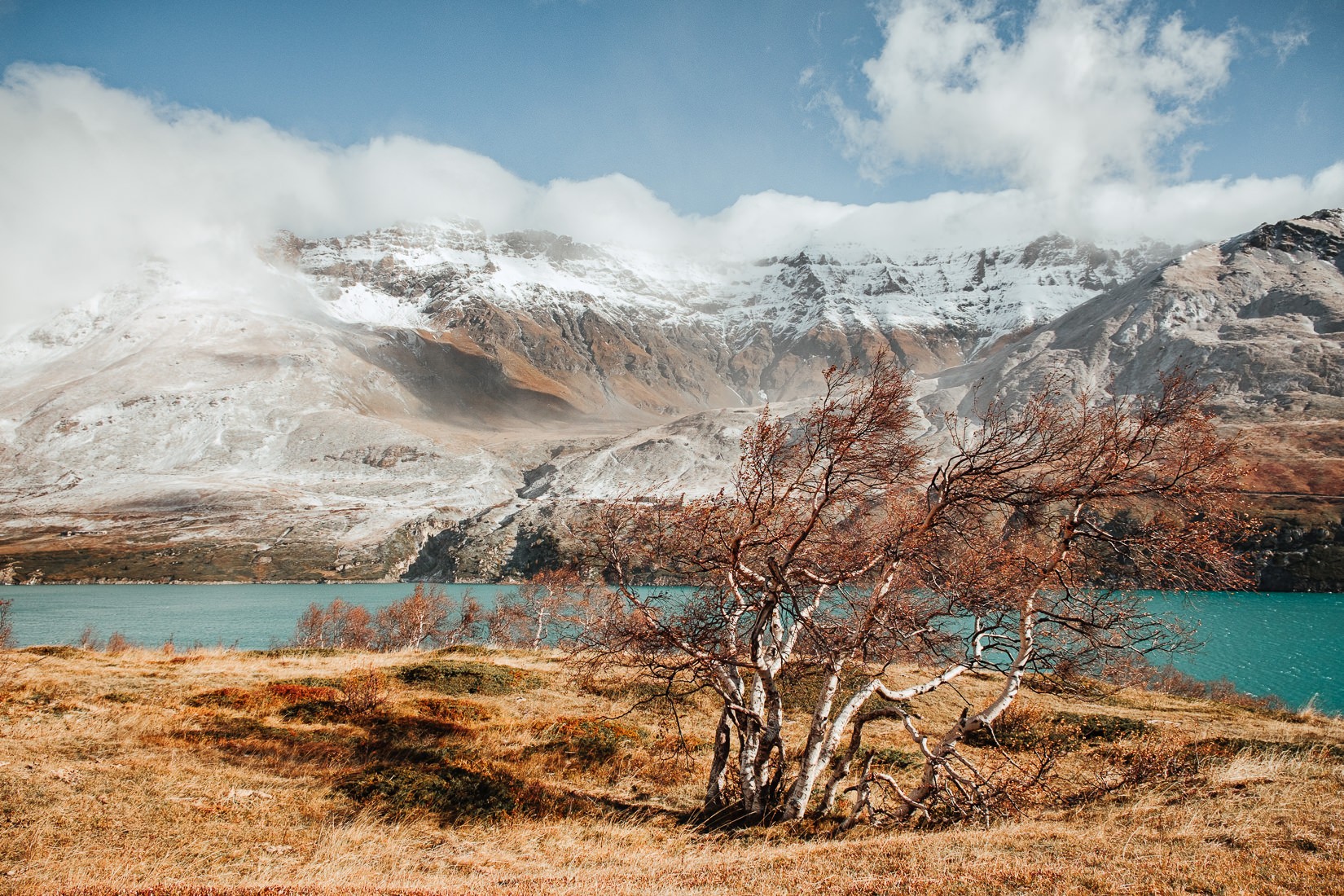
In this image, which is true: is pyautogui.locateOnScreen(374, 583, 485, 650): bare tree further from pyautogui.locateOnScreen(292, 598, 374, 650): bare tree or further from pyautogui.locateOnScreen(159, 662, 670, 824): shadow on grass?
pyautogui.locateOnScreen(159, 662, 670, 824): shadow on grass

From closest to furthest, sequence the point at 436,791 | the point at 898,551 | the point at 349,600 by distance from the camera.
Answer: the point at 898,551
the point at 436,791
the point at 349,600

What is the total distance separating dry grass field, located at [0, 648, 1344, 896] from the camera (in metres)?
8.40

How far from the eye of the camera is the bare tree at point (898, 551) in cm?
1130

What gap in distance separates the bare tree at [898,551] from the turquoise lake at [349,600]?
3.25 m

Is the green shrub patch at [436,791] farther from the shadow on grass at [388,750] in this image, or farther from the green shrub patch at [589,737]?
the green shrub patch at [589,737]

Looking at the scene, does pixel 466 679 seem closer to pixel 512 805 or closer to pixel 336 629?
pixel 512 805

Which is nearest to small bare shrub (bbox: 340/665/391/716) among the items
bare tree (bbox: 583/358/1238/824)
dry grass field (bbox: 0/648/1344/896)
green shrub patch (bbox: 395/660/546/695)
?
dry grass field (bbox: 0/648/1344/896)

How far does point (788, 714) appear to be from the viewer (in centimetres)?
2345

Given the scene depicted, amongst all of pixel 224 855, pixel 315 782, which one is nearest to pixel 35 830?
pixel 224 855

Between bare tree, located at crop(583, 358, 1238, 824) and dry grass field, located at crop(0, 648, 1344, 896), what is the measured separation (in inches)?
71.4

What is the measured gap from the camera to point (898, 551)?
38.1 feet

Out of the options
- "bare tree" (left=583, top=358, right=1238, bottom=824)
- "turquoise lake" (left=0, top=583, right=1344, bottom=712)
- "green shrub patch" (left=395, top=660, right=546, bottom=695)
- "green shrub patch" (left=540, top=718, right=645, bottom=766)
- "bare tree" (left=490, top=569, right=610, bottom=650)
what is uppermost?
"bare tree" (left=583, top=358, right=1238, bottom=824)

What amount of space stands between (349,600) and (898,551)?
472ft

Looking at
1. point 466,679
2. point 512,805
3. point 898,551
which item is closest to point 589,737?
point 512,805
